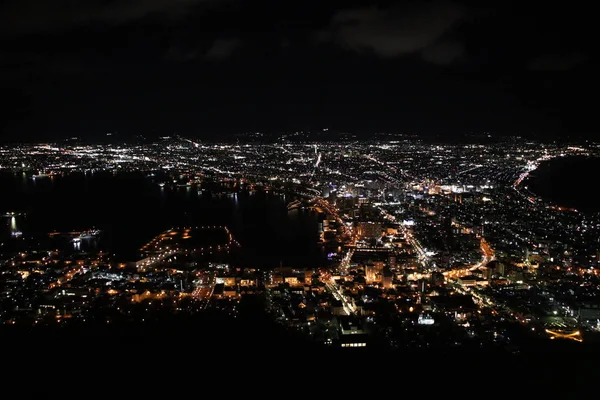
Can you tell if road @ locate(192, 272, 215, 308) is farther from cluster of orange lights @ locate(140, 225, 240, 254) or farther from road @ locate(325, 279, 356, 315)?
cluster of orange lights @ locate(140, 225, 240, 254)

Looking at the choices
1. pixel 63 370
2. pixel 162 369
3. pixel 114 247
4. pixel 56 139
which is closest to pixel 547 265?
pixel 162 369

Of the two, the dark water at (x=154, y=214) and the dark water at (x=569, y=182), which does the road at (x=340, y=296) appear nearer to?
the dark water at (x=154, y=214)

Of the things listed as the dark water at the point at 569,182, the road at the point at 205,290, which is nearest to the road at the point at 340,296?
the road at the point at 205,290

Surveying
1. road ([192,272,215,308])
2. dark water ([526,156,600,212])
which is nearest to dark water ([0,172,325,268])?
road ([192,272,215,308])

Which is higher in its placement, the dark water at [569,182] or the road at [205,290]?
the dark water at [569,182]

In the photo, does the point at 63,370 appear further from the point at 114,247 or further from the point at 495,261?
the point at 495,261

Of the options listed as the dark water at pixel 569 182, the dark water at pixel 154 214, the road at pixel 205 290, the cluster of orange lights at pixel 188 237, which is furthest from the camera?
the dark water at pixel 569 182
